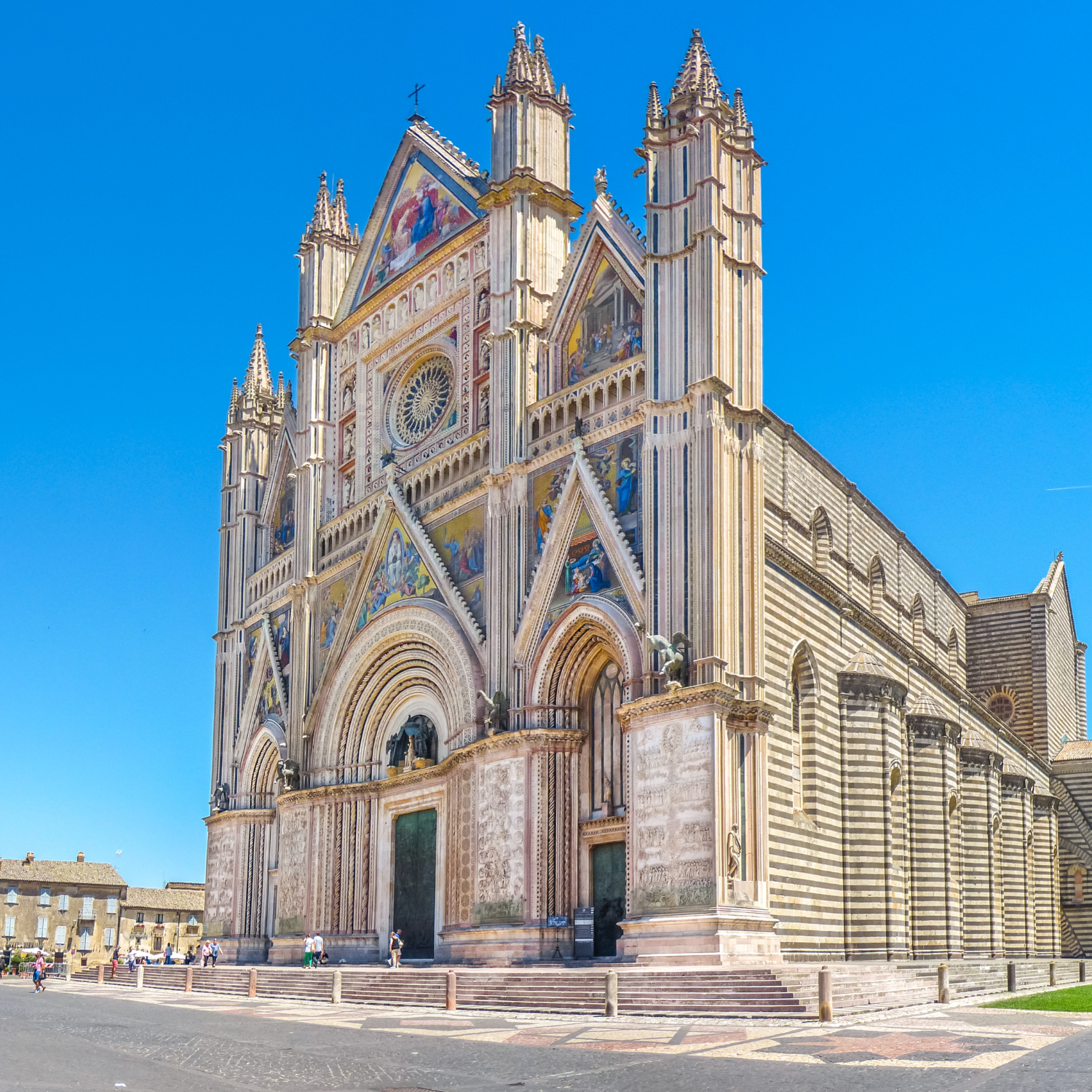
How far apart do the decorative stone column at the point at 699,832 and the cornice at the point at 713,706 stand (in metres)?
0.02

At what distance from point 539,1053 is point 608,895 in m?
13.2

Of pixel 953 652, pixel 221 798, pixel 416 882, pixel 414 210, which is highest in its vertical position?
pixel 414 210

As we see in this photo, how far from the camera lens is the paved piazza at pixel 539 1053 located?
1216cm

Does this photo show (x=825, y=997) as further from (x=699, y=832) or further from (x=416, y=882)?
(x=416, y=882)

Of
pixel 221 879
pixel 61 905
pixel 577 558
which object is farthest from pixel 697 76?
pixel 61 905

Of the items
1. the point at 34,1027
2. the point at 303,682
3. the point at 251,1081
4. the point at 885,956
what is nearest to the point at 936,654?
the point at 885,956

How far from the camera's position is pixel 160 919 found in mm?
79562

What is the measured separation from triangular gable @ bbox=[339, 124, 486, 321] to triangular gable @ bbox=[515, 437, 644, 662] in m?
9.80

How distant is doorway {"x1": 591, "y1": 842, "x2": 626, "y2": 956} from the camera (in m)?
27.7

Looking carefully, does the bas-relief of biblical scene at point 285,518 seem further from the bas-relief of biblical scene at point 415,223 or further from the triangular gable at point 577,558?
the triangular gable at point 577,558

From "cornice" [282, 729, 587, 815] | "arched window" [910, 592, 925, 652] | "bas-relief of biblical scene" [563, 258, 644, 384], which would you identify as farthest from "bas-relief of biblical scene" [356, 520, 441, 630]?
"arched window" [910, 592, 925, 652]

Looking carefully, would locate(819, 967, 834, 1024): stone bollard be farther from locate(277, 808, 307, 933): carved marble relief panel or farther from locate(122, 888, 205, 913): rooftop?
locate(122, 888, 205, 913): rooftop

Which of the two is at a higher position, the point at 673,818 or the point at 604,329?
the point at 604,329

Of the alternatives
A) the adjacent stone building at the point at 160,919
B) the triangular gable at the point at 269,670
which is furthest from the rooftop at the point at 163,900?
the triangular gable at the point at 269,670
